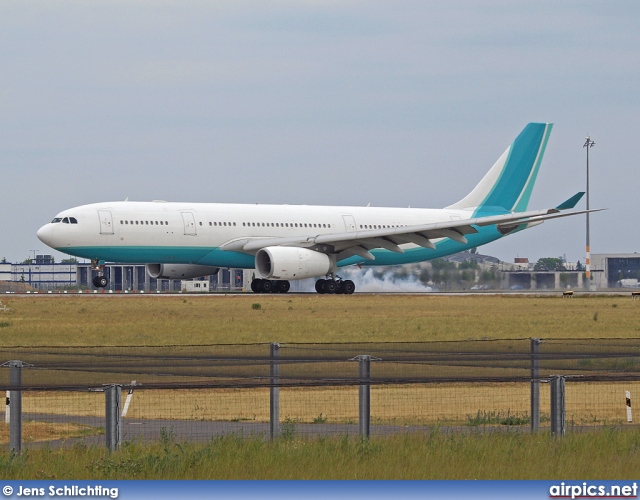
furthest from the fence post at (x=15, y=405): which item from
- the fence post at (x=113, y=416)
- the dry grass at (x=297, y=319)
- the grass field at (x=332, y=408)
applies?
the dry grass at (x=297, y=319)

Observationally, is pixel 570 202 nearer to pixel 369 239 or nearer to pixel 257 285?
pixel 369 239

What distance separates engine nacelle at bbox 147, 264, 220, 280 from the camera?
55500mm

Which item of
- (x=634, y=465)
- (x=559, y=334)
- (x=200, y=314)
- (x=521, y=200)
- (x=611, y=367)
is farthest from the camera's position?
(x=521, y=200)

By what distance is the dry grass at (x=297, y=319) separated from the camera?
3400cm

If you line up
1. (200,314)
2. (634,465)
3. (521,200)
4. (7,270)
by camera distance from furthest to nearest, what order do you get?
(7,270) → (521,200) → (200,314) → (634,465)

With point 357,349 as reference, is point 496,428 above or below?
below

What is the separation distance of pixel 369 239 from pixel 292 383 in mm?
40145

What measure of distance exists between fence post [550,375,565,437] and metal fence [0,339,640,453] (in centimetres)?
1

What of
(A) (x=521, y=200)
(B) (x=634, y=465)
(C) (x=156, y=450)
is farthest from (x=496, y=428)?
(A) (x=521, y=200)

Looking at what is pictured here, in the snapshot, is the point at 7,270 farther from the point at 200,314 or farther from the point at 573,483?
the point at 573,483

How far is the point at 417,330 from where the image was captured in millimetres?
36500

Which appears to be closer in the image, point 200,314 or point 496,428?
point 496,428

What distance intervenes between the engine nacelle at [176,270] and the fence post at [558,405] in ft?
134

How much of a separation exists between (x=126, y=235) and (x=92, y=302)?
11.1ft
